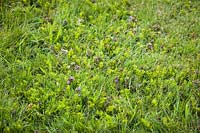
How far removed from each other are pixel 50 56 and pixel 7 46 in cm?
57

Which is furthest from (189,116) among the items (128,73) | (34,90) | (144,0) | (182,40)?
(144,0)

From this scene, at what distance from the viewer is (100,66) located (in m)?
3.88

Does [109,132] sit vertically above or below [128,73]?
below

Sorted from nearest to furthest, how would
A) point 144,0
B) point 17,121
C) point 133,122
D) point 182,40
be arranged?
1. point 17,121
2. point 133,122
3. point 182,40
4. point 144,0

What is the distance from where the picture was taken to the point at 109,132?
3.22 meters

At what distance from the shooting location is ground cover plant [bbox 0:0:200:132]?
332 cm

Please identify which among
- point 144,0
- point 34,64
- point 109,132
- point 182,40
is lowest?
point 109,132

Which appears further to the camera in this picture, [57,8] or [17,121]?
[57,8]

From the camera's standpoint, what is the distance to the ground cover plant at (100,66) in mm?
3316

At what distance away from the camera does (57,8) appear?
4602 millimetres

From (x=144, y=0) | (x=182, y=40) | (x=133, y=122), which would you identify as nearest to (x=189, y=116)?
(x=133, y=122)

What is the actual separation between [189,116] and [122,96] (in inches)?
28.5

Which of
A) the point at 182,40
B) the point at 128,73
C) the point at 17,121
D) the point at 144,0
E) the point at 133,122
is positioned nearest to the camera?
the point at 17,121

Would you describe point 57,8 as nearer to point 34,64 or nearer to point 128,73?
point 34,64
